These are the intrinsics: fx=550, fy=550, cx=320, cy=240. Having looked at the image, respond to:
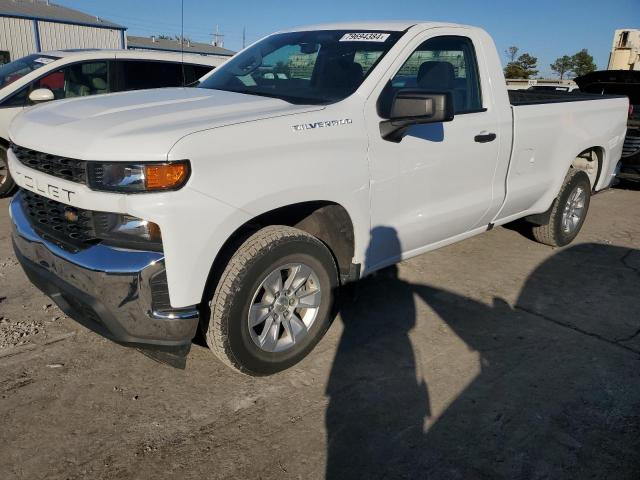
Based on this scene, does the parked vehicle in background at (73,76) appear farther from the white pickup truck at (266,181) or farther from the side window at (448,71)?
the side window at (448,71)

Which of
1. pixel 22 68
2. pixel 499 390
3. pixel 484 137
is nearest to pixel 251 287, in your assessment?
pixel 499 390

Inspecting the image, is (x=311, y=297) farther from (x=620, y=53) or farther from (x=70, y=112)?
(x=620, y=53)

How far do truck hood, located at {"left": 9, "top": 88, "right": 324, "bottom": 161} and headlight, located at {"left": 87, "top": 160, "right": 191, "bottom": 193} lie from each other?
0.14 ft

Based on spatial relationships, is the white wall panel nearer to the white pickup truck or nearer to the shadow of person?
the white pickup truck

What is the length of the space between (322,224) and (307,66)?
123 centimetres

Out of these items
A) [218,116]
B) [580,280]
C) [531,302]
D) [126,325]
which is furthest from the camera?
[580,280]

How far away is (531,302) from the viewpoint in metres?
4.32

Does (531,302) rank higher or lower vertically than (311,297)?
Answer: lower

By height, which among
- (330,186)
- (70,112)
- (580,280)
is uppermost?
(70,112)

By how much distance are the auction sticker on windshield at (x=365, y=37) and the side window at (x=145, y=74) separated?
3.88 meters

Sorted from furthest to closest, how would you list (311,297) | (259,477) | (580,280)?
(580,280) < (311,297) < (259,477)

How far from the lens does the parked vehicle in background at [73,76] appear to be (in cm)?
655

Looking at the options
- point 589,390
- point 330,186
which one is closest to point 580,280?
point 589,390

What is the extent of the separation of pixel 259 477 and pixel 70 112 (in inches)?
82.8
